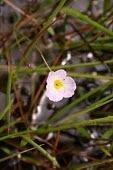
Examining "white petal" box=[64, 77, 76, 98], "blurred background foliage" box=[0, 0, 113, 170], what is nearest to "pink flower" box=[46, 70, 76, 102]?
"white petal" box=[64, 77, 76, 98]

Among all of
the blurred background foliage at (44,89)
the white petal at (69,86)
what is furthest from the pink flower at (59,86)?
the blurred background foliage at (44,89)

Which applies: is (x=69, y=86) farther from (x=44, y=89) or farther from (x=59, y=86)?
(x=44, y=89)

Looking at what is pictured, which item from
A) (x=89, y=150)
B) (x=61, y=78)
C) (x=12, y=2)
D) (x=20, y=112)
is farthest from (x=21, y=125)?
(x=12, y=2)

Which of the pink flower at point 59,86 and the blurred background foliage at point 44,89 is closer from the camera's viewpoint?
the pink flower at point 59,86

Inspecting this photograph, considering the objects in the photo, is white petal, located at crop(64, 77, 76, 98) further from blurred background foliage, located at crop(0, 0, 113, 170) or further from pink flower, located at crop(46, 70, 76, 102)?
blurred background foliage, located at crop(0, 0, 113, 170)

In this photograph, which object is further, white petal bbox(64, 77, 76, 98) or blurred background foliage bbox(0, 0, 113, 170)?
blurred background foliage bbox(0, 0, 113, 170)

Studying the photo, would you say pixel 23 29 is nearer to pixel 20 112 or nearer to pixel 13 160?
pixel 20 112

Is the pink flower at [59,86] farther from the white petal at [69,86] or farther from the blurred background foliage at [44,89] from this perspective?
the blurred background foliage at [44,89]

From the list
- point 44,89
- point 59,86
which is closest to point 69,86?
point 59,86
